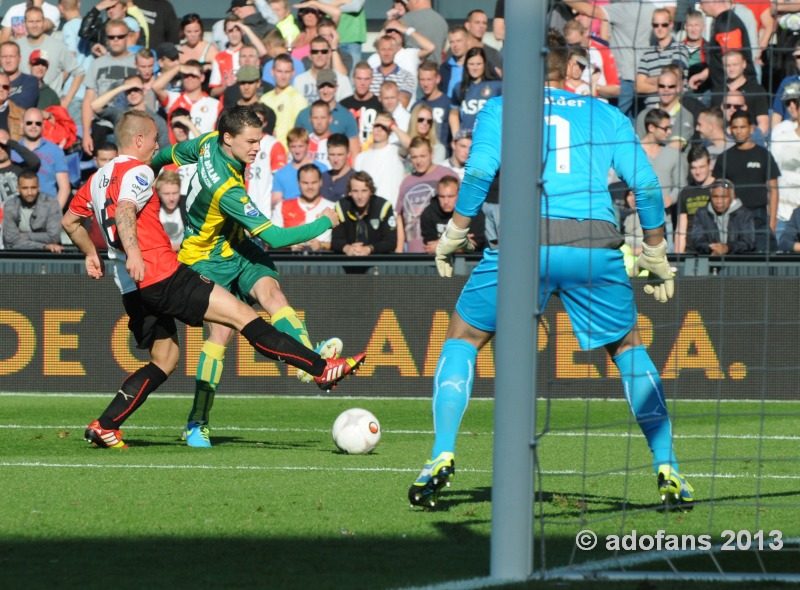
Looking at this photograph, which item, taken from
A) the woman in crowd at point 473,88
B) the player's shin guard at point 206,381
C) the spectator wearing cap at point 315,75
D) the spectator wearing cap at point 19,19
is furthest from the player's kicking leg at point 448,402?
the spectator wearing cap at point 19,19

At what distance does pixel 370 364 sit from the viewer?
1354 centimetres

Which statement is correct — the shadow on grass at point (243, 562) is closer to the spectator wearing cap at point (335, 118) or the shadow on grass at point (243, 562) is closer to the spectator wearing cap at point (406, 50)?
the spectator wearing cap at point (335, 118)

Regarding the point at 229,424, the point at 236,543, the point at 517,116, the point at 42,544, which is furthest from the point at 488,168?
the point at 229,424

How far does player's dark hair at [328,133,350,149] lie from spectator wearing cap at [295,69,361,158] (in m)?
0.82

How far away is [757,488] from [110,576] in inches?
137

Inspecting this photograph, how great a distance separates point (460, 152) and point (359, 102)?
2.16 metres

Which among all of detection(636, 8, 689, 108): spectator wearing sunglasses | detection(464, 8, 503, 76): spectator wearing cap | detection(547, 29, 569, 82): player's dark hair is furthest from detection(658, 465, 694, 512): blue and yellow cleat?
detection(464, 8, 503, 76): spectator wearing cap

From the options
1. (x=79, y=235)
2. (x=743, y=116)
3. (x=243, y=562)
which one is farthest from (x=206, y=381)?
(x=743, y=116)

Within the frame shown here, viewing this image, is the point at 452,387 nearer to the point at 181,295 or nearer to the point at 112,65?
the point at 181,295

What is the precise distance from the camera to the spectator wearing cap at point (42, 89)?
1741 cm

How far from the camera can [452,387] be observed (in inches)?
243

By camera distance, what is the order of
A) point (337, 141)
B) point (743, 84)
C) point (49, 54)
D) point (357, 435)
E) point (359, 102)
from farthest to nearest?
point (49, 54), point (359, 102), point (337, 141), point (743, 84), point (357, 435)

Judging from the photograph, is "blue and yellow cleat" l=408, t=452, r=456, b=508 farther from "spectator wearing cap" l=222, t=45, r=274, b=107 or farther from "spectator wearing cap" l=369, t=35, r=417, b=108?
"spectator wearing cap" l=369, t=35, r=417, b=108

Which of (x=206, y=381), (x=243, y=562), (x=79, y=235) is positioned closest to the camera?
(x=243, y=562)
